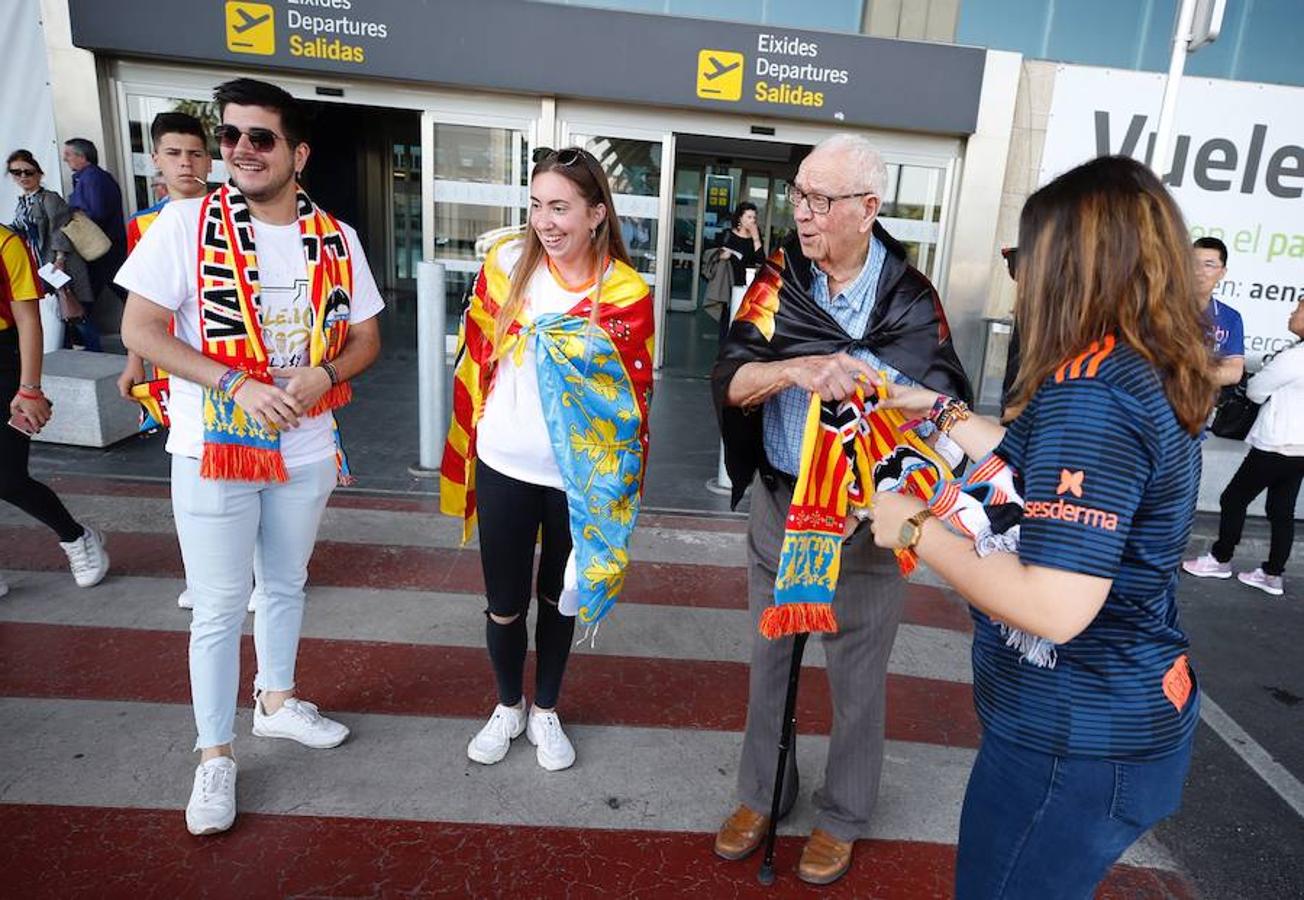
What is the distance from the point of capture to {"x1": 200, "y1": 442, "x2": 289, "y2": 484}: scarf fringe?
96.0 inches

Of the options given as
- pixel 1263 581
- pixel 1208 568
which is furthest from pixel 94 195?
pixel 1263 581

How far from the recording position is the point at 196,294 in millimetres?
2408

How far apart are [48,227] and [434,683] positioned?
23.6 ft

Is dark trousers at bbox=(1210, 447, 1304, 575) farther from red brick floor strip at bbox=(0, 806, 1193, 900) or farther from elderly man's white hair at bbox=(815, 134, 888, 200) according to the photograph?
elderly man's white hair at bbox=(815, 134, 888, 200)

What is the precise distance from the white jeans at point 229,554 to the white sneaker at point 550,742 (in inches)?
38.3

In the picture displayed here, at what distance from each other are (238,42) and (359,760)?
26.9 ft

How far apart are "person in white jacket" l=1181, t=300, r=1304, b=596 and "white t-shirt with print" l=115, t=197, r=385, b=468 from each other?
16.4 feet

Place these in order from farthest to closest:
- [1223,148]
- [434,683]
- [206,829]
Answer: [1223,148] → [434,683] → [206,829]

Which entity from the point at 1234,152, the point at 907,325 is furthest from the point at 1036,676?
the point at 1234,152

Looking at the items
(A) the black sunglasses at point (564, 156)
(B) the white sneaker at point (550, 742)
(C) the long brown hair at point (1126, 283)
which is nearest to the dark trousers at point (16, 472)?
(B) the white sneaker at point (550, 742)

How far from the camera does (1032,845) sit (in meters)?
1.52

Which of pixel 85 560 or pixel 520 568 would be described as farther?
pixel 85 560

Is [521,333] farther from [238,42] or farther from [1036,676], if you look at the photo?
[238,42]

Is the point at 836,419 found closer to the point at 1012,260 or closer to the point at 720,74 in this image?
the point at 1012,260
